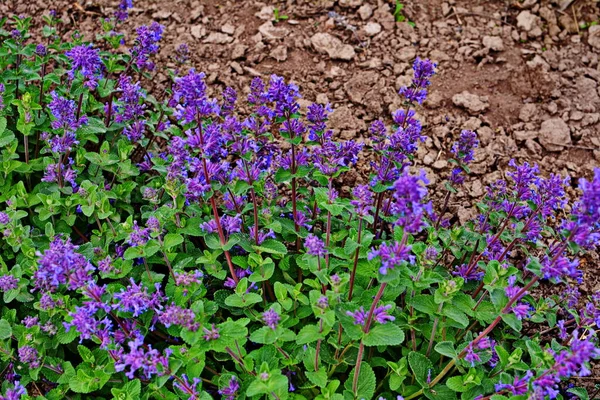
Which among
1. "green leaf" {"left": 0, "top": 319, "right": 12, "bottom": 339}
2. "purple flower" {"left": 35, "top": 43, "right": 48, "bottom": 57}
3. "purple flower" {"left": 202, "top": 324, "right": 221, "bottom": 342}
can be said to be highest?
"purple flower" {"left": 35, "top": 43, "right": 48, "bottom": 57}

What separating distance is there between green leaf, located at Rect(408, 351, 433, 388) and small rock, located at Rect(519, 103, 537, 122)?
10.4ft

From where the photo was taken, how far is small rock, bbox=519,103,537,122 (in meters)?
5.82

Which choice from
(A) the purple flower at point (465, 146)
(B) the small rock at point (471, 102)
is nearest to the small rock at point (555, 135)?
(B) the small rock at point (471, 102)

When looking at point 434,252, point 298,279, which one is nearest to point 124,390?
point 298,279

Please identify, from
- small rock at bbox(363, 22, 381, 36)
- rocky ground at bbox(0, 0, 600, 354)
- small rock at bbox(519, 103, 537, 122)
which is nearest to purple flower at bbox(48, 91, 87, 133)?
rocky ground at bbox(0, 0, 600, 354)

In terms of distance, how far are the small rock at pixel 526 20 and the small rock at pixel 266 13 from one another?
2.80m

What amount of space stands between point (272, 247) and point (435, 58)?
3414 mm

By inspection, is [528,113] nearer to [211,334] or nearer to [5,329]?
[211,334]

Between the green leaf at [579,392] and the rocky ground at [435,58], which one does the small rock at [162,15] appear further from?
the green leaf at [579,392]

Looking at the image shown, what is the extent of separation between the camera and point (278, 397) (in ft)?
11.1

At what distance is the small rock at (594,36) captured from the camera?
623 centimetres

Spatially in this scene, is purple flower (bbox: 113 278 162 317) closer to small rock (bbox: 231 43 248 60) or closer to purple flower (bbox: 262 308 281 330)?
purple flower (bbox: 262 308 281 330)

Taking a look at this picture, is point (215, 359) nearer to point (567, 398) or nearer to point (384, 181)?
point (384, 181)

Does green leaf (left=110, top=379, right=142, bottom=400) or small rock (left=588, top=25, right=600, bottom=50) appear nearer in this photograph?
green leaf (left=110, top=379, right=142, bottom=400)
